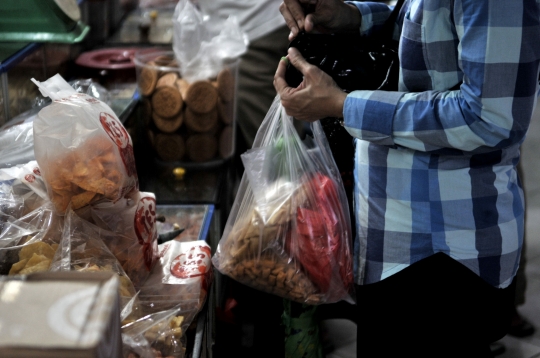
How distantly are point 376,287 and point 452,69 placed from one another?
0.48 meters

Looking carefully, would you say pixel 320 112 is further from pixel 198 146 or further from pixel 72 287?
pixel 198 146

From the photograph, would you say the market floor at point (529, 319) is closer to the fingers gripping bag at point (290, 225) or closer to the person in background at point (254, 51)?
the person in background at point (254, 51)

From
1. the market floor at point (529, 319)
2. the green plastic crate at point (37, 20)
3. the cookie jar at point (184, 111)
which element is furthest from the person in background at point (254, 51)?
the market floor at point (529, 319)

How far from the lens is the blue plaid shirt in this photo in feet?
3.14

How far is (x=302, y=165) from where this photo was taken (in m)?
1.42

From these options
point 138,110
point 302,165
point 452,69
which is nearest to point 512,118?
point 452,69

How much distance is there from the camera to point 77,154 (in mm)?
1088

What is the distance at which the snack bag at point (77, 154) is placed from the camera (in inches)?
42.9

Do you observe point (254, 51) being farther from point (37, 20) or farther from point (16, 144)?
point (16, 144)

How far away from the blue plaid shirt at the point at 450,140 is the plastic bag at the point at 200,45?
0.92m

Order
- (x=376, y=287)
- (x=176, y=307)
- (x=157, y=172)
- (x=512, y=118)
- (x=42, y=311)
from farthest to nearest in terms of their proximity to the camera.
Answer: (x=157, y=172) → (x=376, y=287) → (x=176, y=307) → (x=512, y=118) → (x=42, y=311)

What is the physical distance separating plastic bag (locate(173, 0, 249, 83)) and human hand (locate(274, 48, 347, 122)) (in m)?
0.83

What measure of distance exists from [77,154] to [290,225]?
0.50 m

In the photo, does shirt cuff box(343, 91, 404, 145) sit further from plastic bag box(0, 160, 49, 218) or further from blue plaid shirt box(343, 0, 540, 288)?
plastic bag box(0, 160, 49, 218)
